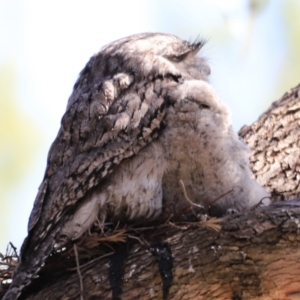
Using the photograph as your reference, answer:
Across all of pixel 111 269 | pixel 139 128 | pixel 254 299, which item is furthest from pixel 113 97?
pixel 254 299

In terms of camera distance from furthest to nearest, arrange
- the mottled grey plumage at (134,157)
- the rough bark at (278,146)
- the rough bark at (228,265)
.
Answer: the rough bark at (278,146)
the mottled grey plumage at (134,157)
the rough bark at (228,265)

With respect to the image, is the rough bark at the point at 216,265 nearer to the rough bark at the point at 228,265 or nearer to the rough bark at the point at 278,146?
the rough bark at the point at 228,265

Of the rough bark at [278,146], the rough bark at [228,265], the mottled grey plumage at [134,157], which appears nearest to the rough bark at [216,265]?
the rough bark at [228,265]

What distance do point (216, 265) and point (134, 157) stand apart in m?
0.63

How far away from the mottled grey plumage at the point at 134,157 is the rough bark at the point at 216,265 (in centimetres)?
20

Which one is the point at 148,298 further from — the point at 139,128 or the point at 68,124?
the point at 68,124

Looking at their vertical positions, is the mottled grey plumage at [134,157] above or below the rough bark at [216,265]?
above

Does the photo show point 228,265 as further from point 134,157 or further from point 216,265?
point 134,157

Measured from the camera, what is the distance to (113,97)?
9.75 ft

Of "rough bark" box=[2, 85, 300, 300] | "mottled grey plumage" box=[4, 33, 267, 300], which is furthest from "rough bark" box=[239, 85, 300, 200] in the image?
"rough bark" box=[2, 85, 300, 300]

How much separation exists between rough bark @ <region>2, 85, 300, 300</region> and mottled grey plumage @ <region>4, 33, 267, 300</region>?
0.66ft

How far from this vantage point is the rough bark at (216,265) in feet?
8.18

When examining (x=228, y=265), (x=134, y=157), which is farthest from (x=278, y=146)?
(x=228, y=265)

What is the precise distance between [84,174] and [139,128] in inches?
12.7
